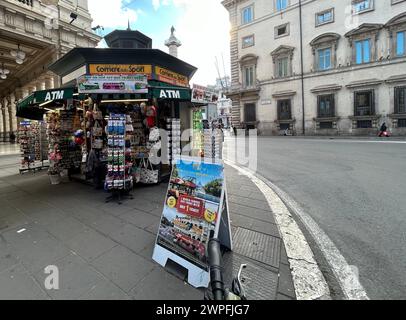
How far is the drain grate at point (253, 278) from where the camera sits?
84.0 inches

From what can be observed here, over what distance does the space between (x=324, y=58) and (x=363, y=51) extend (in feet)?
10.8

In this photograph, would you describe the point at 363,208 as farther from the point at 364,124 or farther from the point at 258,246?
the point at 364,124

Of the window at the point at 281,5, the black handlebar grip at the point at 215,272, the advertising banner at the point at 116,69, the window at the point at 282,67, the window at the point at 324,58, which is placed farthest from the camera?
the window at the point at 282,67

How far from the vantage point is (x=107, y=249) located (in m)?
3.00

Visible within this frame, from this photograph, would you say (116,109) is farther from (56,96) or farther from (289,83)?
(289,83)

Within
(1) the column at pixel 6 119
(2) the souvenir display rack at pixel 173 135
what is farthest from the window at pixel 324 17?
(1) the column at pixel 6 119

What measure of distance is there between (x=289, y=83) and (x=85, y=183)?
81.0 ft

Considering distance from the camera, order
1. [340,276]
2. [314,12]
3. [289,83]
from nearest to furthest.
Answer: [340,276]
[314,12]
[289,83]

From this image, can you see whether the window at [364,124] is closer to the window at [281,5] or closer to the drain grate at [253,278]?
the window at [281,5]

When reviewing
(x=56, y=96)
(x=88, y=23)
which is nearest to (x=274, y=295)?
(x=56, y=96)

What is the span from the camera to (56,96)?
214 inches

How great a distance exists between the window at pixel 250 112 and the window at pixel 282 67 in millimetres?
4767


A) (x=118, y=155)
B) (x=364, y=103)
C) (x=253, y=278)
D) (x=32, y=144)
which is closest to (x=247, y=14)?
(x=364, y=103)

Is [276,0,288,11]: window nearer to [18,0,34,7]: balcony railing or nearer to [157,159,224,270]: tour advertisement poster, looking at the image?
[18,0,34,7]: balcony railing
